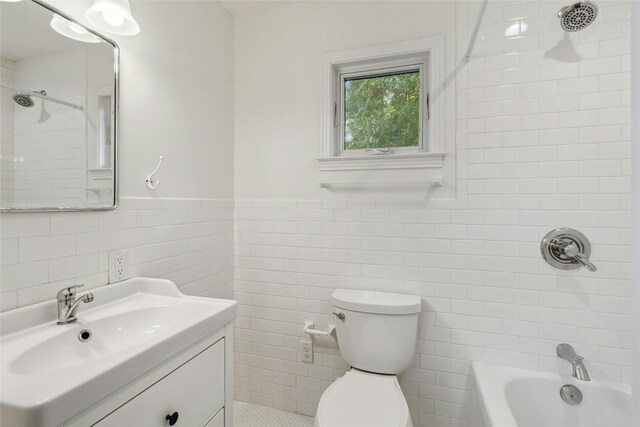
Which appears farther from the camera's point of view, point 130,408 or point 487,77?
point 487,77

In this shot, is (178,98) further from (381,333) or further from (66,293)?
(381,333)

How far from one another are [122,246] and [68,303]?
323mm

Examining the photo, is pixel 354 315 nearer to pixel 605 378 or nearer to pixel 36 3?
pixel 605 378

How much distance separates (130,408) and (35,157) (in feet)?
2.70

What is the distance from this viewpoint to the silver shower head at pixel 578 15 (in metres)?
1.25

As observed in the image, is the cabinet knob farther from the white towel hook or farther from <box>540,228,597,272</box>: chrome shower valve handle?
<box>540,228,597,272</box>: chrome shower valve handle

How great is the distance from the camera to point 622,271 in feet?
4.67

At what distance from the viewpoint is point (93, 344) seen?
39.5 inches

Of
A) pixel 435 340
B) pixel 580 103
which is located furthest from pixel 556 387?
pixel 580 103

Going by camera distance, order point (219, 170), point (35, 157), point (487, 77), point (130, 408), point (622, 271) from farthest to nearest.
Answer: point (219, 170) < point (487, 77) < point (622, 271) < point (35, 157) < point (130, 408)

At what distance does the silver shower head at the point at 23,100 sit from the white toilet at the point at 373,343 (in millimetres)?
1441

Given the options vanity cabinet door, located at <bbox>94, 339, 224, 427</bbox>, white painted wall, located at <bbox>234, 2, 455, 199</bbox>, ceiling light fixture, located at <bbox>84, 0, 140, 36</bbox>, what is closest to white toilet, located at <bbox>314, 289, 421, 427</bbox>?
vanity cabinet door, located at <bbox>94, 339, 224, 427</bbox>

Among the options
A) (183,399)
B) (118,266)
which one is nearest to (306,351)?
(183,399)

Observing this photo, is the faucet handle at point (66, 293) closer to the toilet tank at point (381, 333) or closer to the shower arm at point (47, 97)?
the shower arm at point (47, 97)
